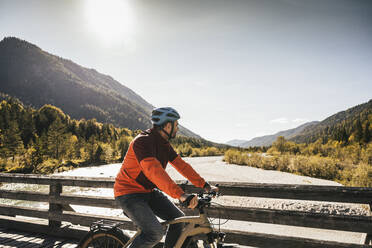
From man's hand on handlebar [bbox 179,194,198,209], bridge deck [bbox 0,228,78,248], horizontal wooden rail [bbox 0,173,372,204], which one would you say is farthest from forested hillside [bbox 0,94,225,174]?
man's hand on handlebar [bbox 179,194,198,209]

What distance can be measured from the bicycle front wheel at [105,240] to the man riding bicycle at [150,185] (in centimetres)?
34

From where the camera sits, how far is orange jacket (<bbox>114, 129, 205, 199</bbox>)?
6.82 ft

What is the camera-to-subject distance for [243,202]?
13.0 metres

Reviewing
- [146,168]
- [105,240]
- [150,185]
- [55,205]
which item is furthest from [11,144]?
[146,168]

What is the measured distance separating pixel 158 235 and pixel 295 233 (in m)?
8.56

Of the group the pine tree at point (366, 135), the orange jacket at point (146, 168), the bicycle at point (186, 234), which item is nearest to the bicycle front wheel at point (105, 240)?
the bicycle at point (186, 234)

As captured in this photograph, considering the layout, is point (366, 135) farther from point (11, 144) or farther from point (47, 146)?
point (11, 144)

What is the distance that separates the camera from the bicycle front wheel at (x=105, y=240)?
100.0 inches

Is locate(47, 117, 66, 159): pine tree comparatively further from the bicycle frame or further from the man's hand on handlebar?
the man's hand on handlebar

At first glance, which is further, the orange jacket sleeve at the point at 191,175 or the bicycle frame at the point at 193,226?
the orange jacket sleeve at the point at 191,175

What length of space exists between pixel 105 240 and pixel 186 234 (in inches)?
41.1

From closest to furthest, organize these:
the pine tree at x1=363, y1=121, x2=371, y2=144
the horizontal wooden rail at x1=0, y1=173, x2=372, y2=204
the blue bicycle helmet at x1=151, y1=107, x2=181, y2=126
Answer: the blue bicycle helmet at x1=151, y1=107, x2=181, y2=126 < the horizontal wooden rail at x1=0, y1=173, x2=372, y2=204 < the pine tree at x1=363, y1=121, x2=371, y2=144

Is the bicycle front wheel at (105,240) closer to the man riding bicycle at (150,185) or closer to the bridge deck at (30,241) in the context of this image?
the man riding bicycle at (150,185)

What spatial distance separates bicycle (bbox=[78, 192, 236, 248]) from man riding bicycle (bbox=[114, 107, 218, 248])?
102 millimetres
